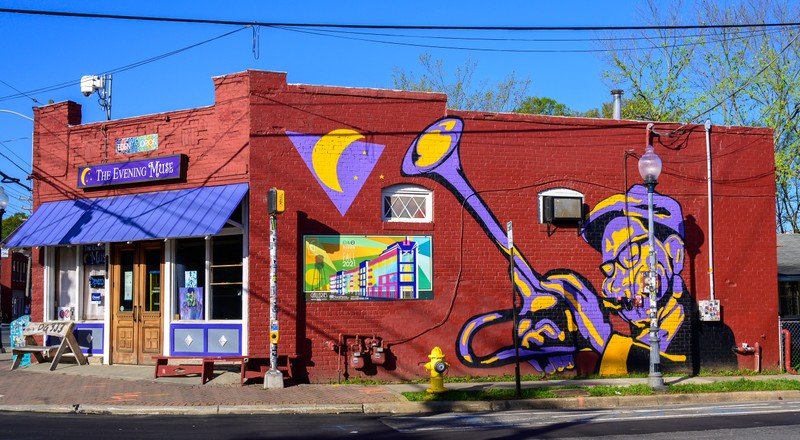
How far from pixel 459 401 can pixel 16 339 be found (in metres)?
11.1

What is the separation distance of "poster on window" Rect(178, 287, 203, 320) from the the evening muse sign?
2411 millimetres

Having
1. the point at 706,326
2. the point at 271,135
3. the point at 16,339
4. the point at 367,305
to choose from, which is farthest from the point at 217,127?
the point at 706,326

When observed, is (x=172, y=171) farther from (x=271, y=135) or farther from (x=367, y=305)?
(x=367, y=305)

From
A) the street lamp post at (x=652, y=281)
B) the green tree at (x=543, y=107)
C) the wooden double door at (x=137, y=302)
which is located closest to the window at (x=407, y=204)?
the street lamp post at (x=652, y=281)

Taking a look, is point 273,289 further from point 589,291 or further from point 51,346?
point 589,291

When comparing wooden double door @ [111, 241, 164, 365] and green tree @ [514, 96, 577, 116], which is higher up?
green tree @ [514, 96, 577, 116]

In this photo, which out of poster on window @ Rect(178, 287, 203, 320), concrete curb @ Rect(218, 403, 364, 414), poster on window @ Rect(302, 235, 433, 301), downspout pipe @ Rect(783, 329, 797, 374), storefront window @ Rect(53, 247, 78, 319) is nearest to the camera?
concrete curb @ Rect(218, 403, 364, 414)

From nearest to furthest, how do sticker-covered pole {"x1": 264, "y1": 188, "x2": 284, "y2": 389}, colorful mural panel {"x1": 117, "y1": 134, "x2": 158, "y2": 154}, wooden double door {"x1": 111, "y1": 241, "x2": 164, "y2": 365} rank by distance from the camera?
1. sticker-covered pole {"x1": 264, "y1": 188, "x2": 284, "y2": 389}
2. wooden double door {"x1": 111, "y1": 241, "x2": 164, "y2": 365}
3. colorful mural panel {"x1": 117, "y1": 134, "x2": 158, "y2": 154}

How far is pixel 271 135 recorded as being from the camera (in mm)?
15547

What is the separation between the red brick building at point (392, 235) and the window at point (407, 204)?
0.04m

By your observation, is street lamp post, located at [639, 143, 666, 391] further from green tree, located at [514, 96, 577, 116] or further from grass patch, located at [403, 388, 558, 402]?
green tree, located at [514, 96, 577, 116]

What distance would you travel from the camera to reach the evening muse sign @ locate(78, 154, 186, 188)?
53.7 feet

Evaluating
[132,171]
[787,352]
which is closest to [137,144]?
[132,171]

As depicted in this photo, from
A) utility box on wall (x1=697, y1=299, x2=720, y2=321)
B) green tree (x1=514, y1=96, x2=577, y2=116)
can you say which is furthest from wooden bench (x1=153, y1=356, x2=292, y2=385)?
green tree (x1=514, y1=96, x2=577, y2=116)
